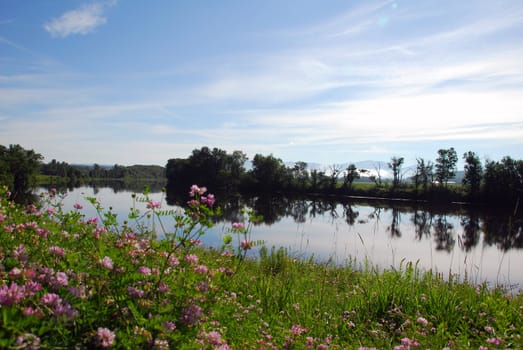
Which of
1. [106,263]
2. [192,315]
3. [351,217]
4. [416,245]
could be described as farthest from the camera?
[351,217]

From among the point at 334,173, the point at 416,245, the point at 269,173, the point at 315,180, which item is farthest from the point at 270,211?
the point at 269,173

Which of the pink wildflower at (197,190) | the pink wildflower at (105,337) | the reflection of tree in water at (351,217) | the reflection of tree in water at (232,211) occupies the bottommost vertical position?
the reflection of tree in water at (351,217)

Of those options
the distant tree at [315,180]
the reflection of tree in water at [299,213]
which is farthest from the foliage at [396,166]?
the reflection of tree in water at [299,213]

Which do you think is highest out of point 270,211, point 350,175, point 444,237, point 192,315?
point 350,175

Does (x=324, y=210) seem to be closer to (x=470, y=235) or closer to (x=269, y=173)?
(x=470, y=235)

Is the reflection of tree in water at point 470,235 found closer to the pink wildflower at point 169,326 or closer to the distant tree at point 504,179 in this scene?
the pink wildflower at point 169,326

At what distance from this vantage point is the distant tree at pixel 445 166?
6131 centimetres

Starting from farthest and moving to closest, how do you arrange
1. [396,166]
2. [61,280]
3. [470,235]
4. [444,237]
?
[396,166], [470,235], [444,237], [61,280]

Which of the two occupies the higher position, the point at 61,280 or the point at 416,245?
the point at 61,280

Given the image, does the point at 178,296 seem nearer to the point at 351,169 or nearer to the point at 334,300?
the point at 334,300

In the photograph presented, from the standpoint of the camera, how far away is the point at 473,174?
2154 inches

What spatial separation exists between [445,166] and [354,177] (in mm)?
15487

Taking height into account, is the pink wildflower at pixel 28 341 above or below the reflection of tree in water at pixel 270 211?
above

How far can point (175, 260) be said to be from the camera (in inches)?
106
